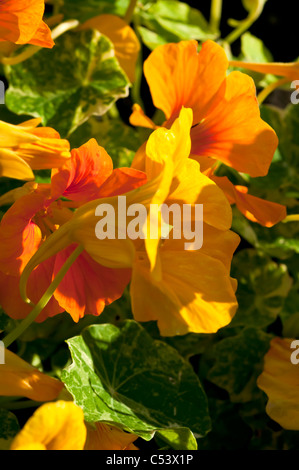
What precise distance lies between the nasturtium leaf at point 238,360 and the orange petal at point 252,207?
11.2 inches

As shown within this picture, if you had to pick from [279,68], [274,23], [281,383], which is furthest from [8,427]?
[274,23]

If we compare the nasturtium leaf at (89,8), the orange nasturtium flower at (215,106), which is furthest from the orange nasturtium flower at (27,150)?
the nasturtium leaf at (89,8)

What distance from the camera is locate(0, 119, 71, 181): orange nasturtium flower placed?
26.0 inches

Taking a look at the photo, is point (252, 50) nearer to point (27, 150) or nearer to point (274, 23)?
point (274, 23)

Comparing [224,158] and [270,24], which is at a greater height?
[224,158]

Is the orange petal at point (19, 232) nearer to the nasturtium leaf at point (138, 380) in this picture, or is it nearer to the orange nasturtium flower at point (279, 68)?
the nasturtium leaf at point (138, 380)

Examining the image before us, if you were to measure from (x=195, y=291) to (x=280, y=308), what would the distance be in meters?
0.49

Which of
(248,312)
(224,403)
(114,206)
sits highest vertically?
(114,206)

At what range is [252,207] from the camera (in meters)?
0.79

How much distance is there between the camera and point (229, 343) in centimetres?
102

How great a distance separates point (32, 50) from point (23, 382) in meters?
0.45

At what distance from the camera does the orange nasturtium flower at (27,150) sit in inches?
26.0

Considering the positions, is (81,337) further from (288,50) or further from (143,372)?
(288,50)
